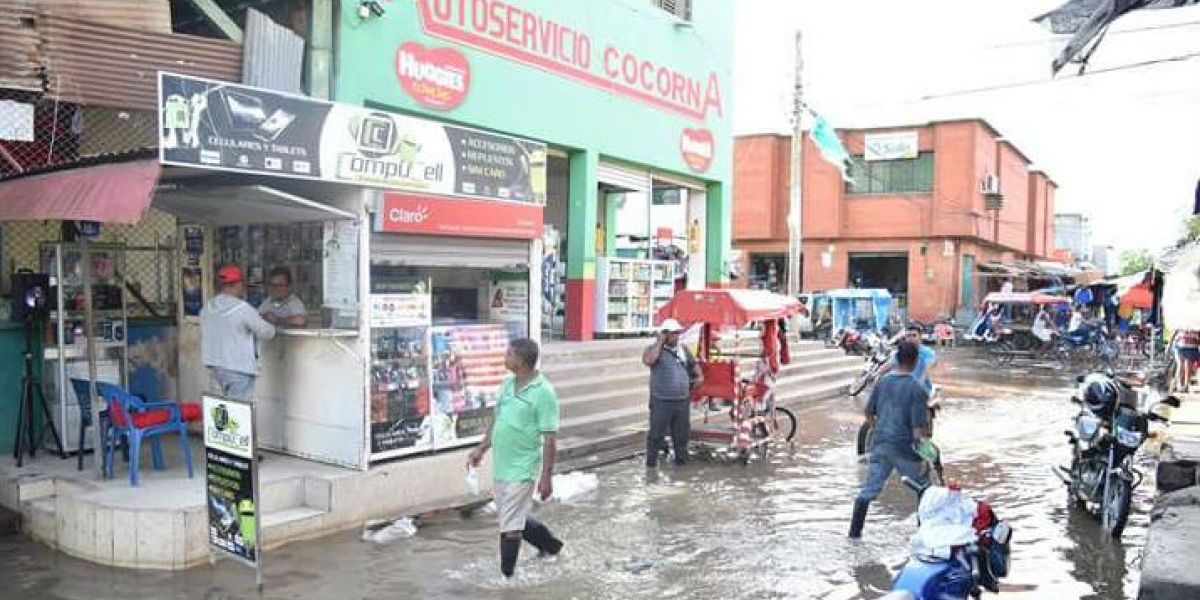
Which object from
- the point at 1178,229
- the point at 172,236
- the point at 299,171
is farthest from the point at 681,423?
the point at 1178,229

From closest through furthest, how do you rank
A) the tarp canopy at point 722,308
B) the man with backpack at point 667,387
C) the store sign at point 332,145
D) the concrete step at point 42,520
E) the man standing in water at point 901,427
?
the store sign at point 332,145 < the concrete step at point 42,520 < the man standing in water at point 901,427 < the man with backpack at point 667,387 < the tarp canopy at point 722,308

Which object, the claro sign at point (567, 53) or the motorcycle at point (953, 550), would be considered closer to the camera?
the motorcycle at point (953, 550)

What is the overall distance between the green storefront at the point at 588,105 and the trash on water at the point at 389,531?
2.35 m

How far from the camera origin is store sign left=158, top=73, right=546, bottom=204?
20.3 ft

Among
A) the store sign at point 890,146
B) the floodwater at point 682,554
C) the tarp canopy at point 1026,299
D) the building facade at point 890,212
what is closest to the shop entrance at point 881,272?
the building facade at point 890,212

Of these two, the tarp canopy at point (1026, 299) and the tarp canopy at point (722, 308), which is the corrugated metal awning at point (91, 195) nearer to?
the tarp canopy at point (722, 308)

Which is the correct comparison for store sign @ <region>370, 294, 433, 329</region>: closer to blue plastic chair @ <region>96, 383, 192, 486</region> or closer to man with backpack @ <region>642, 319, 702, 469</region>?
blue plastic chair @ <region>96, 383, 192, 486</region>

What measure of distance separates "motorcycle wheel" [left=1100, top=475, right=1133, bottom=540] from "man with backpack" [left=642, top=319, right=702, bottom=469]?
4.08m

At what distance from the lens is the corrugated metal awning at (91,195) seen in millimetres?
6043

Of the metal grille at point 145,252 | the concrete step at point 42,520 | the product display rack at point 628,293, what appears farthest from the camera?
the product display rack at point 628,293

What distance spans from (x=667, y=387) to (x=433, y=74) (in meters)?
5.28

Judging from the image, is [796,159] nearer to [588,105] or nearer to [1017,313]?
[1017,313]

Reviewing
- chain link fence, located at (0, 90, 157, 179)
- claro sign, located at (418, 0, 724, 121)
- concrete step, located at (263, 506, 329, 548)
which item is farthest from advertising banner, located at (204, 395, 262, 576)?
claro sign, located at (418, 0, 724, 121)

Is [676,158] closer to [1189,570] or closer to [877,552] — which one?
[877,552]
